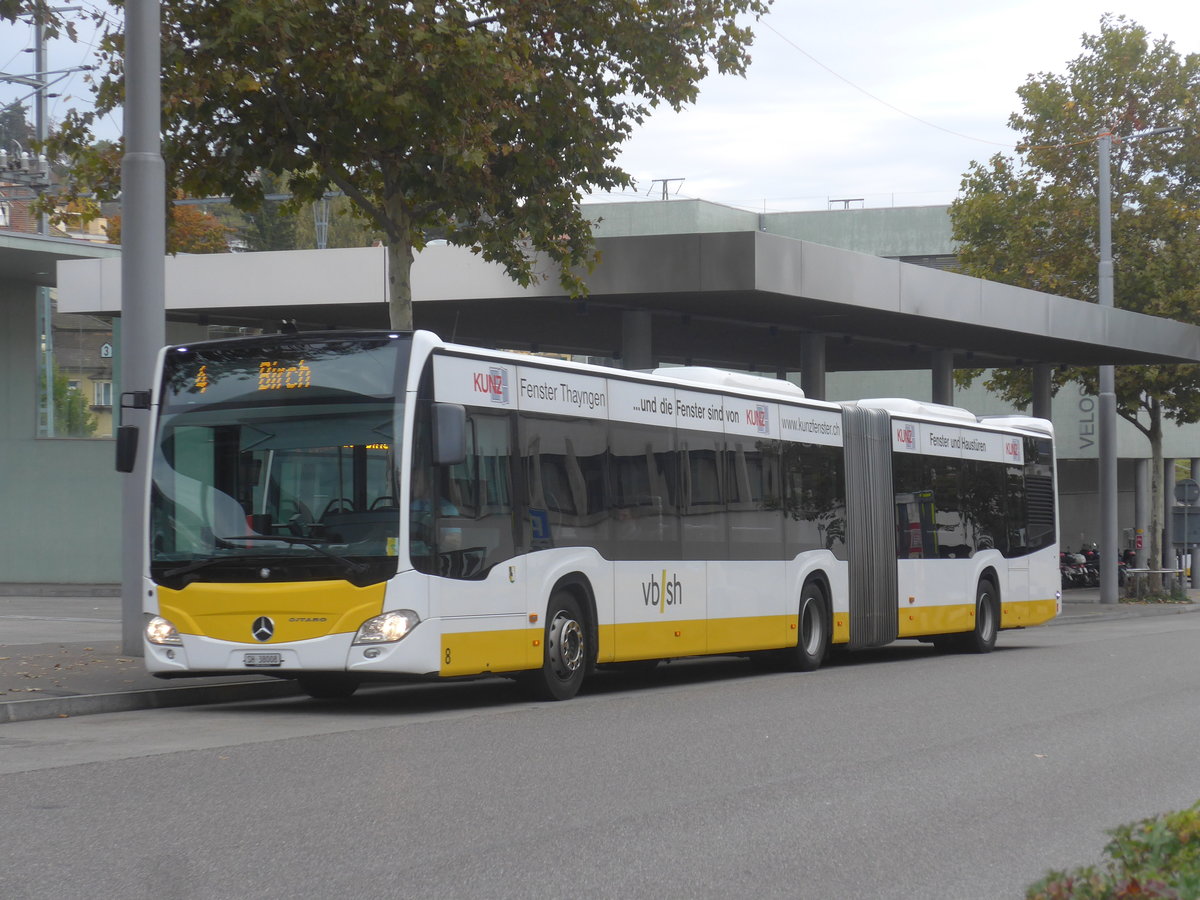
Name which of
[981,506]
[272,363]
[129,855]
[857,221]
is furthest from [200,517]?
[857,221]

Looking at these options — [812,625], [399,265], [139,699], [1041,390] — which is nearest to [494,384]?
[139,699]

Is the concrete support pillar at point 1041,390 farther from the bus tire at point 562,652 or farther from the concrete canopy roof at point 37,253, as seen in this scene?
the bus tire at point 562,652

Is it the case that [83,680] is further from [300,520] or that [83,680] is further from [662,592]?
[662,592]

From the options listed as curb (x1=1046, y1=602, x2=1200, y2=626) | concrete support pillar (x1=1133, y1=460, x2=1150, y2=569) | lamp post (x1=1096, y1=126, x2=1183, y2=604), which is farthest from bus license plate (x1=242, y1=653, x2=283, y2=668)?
concrete support pillar (x1=1133, y1=460, x2=1150, y2=569)

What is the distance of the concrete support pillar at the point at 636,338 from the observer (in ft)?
88.4

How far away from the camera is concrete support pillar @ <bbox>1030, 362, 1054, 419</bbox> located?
123 feet

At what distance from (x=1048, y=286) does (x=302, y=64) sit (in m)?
26.6

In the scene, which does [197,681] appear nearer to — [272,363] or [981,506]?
[272,363]

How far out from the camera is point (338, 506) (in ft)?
41.7

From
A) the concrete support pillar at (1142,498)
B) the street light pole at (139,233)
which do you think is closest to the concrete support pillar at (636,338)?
the street light pole at (139,233)

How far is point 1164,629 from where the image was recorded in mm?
27844

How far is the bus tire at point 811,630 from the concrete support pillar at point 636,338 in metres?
8.39

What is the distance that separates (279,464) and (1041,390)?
27792 mm

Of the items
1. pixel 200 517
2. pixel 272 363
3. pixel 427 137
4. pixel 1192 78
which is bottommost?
pixel 200 517
